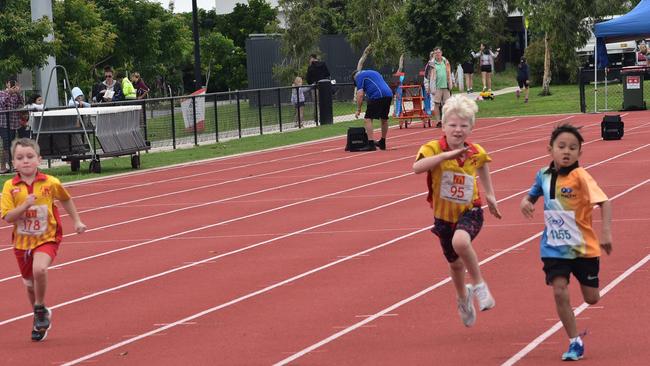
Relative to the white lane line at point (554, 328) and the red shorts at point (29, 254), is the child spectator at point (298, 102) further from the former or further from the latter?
the red shorts at point (29, 254)

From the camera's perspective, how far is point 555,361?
773 cm

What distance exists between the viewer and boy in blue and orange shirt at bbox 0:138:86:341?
937cm

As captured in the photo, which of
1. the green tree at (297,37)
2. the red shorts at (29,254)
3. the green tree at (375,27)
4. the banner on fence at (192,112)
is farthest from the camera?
the green tree at (297,37)

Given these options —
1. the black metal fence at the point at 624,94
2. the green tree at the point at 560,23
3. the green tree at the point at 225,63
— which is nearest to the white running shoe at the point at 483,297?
the black metal fence at the point at 624,94

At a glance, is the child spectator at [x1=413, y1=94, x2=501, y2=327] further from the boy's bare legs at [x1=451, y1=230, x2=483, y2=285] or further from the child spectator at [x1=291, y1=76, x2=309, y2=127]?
the child spectator at [x1=291, y1=76, x2=309, y2=127]

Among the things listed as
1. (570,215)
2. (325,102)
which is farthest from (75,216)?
(325,102)

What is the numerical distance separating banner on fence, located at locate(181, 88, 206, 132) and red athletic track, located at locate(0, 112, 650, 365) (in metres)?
9.81

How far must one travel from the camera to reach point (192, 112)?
31469 mm

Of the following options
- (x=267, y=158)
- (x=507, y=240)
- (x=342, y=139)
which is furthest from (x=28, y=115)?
(x=507, y=240)

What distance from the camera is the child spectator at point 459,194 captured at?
8.58 metres

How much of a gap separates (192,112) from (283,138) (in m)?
2.41

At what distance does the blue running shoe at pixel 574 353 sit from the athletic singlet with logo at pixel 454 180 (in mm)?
1384

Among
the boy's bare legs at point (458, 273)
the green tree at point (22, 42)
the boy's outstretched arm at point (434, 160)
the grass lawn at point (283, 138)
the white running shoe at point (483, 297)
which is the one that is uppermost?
the green tree at point (22, 42)

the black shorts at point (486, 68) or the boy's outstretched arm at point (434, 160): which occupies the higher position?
the boy's outstretched arm at point (434, 160)
